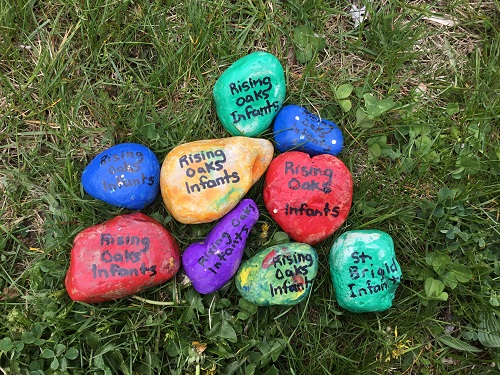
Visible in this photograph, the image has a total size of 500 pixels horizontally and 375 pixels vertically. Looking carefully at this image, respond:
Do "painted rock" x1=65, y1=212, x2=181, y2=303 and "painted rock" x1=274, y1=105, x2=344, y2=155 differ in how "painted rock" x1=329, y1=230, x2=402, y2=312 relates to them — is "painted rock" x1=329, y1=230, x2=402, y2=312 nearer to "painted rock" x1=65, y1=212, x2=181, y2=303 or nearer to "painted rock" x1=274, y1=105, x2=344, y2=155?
"painted rock" x1=274, y1=105, x2=344, y2=155

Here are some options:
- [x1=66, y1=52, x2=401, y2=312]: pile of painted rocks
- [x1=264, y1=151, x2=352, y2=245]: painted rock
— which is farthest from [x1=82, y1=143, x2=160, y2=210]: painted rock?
[x1=264, y1=151, x2=352, y2=245]: painted rock

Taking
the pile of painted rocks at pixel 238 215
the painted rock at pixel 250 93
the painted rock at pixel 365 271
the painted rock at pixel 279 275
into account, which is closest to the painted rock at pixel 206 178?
the pile of painted rocks at pixel 238 215

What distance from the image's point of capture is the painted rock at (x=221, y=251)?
1.85 m

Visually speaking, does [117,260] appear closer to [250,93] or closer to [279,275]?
[279,275]

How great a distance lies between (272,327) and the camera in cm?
195

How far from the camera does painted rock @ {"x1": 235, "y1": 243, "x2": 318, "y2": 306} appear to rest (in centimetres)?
186

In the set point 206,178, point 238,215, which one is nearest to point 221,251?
point 238,215

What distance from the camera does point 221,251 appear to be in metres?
1.85

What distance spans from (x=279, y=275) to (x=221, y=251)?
0.79ft

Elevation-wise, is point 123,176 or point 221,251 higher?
point 123,176

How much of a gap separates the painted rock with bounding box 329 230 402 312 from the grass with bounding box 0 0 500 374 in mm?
114

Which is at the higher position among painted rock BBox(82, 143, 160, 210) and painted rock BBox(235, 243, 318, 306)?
painted rock BBox(82, 143, 160, 210)

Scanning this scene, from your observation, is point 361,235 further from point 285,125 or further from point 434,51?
point 434,51

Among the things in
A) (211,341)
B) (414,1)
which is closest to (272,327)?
(211,341)
